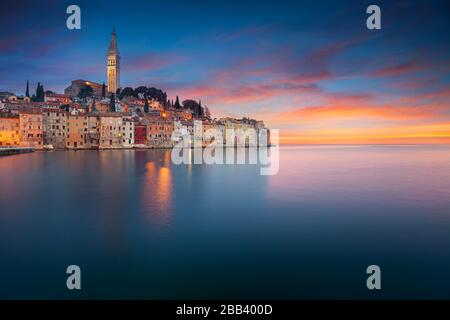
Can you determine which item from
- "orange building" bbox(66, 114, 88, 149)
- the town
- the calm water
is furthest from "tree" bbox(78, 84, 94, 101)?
the calm water

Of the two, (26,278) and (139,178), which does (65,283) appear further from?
(139,178)

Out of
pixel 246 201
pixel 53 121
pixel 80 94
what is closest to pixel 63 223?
pixel 246 201

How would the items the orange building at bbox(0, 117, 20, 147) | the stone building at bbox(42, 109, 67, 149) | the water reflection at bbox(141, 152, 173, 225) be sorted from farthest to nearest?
the stone building at bbox(42, 109, 67, 149), the orange building at bbox(0, 117, 20, 147), the water reflection at bbox(141, 152, 173, 225)

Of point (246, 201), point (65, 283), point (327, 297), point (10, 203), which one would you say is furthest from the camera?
point (246, 201)

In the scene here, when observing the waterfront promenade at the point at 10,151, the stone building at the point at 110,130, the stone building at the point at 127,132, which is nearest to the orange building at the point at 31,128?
the waterfront promenade at the point at 10,151

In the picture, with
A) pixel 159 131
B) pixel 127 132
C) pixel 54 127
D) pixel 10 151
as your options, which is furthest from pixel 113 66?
pixel 10 151

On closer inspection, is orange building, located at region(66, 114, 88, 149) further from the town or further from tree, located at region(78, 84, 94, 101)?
tree, located at region(78, 84, 94, 101)

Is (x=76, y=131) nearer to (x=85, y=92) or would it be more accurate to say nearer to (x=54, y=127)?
(x=54, y=127)

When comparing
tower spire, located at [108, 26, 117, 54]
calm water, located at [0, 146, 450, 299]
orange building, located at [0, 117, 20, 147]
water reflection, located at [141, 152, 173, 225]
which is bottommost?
calm water, located at [0, 146, 450, 299]
